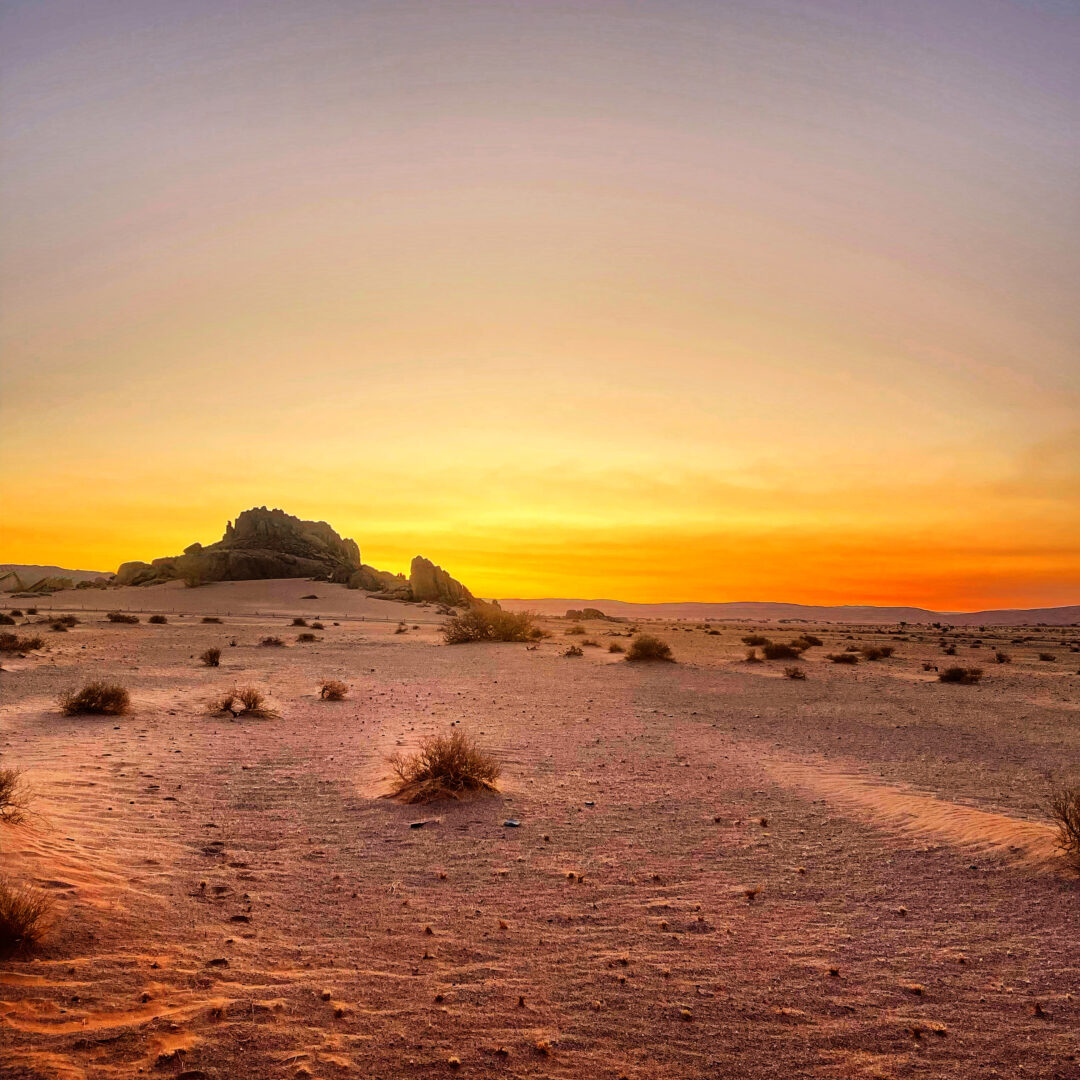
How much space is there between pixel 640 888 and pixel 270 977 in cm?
344

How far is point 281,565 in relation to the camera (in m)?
86.3

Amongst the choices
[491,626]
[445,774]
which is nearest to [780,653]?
[491,626]

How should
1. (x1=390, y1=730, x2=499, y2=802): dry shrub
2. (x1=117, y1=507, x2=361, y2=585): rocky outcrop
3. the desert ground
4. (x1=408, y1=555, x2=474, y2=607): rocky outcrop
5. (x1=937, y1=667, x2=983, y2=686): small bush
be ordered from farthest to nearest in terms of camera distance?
(x1=117, y1=507, x2=361, y2=585): rocky outcrop, (x1=408, y1=555, x2=474, y2=607): rocky outcrop, (x1=937, y1=667, x2=983, y2=686): small bush, (x1=390, y1=730, x2=499, y2=802): dry shrub, the desert ground

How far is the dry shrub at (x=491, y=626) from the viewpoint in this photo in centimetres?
3941

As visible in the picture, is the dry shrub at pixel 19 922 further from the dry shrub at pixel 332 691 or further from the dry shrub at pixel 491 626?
the dry shrub at pixel 491 626

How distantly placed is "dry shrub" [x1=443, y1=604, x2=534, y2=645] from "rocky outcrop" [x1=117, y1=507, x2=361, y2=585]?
49900mm

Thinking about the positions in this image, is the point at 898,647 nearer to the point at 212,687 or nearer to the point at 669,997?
the point at 212,687

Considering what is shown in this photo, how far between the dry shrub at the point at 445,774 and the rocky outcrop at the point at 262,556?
7695 centimetres

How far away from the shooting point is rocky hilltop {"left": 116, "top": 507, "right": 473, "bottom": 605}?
79.1m

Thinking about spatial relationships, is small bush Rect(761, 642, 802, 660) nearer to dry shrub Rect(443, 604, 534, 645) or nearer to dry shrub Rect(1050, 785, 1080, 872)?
dry shrub Rect(443, 604, 534, 645)

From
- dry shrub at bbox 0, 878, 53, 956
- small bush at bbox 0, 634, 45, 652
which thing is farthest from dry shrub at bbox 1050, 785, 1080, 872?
small bush at bbox 0, 634, 45, 652

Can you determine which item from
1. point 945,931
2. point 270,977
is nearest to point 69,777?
point 270,977

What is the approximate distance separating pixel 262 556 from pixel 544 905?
84.8 meters

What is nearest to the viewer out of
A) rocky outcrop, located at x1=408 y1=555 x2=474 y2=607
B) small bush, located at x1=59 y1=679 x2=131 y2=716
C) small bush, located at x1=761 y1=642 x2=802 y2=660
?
small bush, located at x1=59 y1=679 x2=131 y2=716
